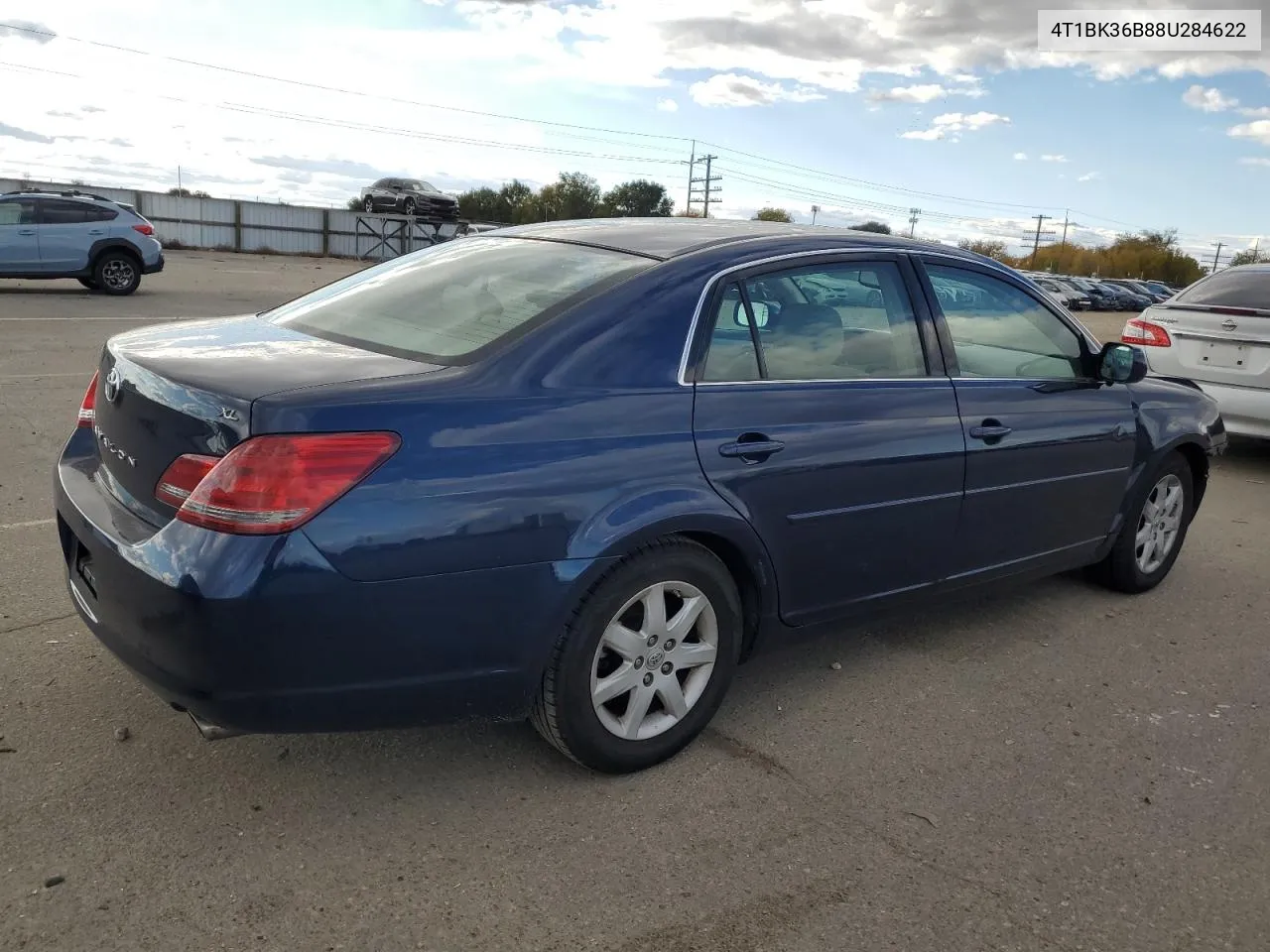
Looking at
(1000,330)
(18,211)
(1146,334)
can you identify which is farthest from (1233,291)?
(18,211)

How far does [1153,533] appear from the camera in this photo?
5.01 metres


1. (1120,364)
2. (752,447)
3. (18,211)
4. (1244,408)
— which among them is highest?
(18,211)

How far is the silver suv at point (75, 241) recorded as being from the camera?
15766 mm

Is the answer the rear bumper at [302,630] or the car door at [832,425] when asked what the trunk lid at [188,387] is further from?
the car door at [832,425]

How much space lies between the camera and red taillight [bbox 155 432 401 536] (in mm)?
2395

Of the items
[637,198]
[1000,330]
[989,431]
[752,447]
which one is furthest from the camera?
[637,198]

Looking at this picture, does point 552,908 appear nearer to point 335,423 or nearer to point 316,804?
point 316,804

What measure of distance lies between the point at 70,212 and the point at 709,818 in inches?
664

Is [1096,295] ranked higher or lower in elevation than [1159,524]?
higher

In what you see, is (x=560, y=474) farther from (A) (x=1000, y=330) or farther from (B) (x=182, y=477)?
(A) (x=1000, y=330)

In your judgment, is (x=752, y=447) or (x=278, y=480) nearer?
(x=278, y=480)

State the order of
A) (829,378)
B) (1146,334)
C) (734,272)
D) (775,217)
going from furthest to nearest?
1. (775,217)
2. (1146,334)
3. (829,378)
4. (734,272)

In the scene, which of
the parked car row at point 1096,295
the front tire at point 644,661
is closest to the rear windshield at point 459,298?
the front tire at point 644,661

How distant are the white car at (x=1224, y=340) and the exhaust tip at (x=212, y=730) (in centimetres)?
732
